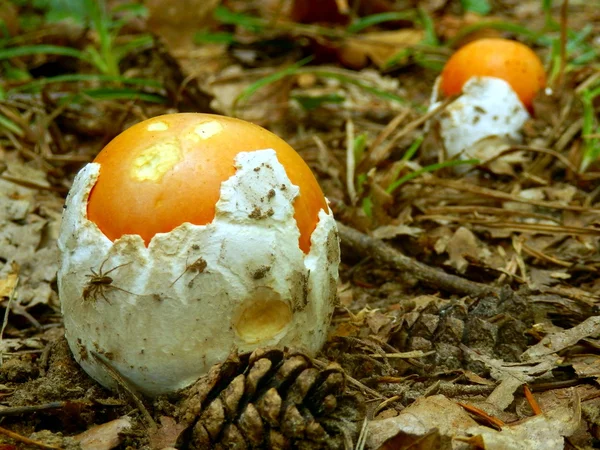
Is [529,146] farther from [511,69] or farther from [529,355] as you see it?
[529,355]

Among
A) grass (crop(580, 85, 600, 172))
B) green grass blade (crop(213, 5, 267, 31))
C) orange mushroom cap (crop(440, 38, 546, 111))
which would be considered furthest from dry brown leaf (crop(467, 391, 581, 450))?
green grass blade (crop(213, 5, 267, 31))

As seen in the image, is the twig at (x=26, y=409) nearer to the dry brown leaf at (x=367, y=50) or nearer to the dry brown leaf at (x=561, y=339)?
the dry brown leaf at (x=561, y=339)

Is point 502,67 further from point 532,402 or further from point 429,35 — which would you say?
point 532,402

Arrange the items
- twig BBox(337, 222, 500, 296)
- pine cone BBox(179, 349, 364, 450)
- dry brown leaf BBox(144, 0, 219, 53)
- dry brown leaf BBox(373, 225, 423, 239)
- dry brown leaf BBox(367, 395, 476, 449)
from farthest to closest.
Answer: dry brown leaf BBox(144, 0, 219, 53) < dry brown leaf BBox(373, 225, 423, 239) < twig BBox(337, 222, 500, 296) < dry brown leaf BBox(367, 395, 476, 449) < pine cone BBox(179, 349, 364, 450)

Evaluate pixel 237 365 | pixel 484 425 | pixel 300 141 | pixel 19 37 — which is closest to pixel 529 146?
pixel 300 141

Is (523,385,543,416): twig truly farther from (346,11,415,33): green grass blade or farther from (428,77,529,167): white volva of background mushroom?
(346,11,415,33): green grass blade
